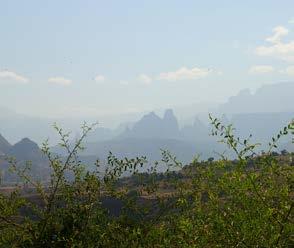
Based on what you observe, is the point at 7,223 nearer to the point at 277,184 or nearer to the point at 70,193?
the point at 70,193

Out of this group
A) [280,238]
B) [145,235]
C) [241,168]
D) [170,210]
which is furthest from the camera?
[170,210]

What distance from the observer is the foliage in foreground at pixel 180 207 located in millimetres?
10227

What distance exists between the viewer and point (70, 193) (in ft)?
51.7

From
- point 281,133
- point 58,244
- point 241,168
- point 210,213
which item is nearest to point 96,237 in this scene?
point 58,244

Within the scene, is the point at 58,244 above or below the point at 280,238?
below

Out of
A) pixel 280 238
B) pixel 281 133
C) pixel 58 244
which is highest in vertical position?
pixel 281 133

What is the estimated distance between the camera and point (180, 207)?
13.9 m

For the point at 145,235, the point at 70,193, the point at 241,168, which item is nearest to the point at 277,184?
the point at 241,168

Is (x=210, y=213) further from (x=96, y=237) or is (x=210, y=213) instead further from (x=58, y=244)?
(x=58, y=244)

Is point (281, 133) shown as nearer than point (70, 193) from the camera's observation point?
Yes

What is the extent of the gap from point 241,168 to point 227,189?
589mm

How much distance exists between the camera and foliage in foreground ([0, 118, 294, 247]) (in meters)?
10.2

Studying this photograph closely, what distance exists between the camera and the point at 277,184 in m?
11.2

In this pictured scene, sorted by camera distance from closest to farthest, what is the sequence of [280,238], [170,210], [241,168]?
[280,238], [241,168], [170,210]
